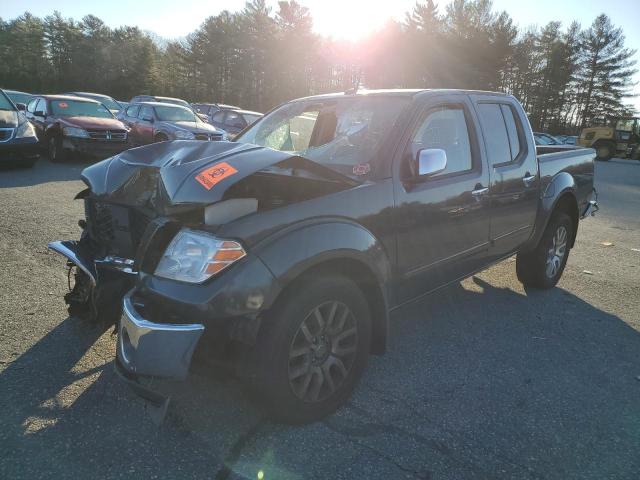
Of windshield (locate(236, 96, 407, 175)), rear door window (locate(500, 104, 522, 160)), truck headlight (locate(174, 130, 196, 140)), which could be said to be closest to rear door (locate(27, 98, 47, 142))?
truck headlight (locate(174, 130, 196, 140))

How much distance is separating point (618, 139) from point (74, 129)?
115ft

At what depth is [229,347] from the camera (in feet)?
7.22

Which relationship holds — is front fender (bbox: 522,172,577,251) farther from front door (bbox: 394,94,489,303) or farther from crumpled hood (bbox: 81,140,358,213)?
crumpled hood (bbox: 81,140,358,213)

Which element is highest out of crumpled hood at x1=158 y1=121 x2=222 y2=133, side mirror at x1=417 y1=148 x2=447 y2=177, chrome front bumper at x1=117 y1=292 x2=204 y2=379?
side mirror at x1=417 y1=148 x2=447 y2=177

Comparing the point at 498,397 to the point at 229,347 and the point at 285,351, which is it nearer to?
the point at 285,351

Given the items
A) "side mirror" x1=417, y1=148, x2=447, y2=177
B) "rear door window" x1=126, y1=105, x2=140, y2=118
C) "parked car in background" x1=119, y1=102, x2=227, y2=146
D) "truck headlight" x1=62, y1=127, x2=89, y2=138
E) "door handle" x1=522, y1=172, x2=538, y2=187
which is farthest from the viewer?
"rear door window" x1=126, y1=105, x2=140, y2=118

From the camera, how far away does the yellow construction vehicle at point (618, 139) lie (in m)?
32.8

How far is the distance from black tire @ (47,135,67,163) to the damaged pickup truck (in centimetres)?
1009

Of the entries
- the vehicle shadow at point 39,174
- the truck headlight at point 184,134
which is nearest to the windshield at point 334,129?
the vehicle shadow at point 39,174

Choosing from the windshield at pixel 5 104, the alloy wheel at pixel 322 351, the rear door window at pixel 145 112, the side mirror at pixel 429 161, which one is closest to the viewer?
the alloy wheel at pixel 322 351

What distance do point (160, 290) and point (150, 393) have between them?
18.6 inches

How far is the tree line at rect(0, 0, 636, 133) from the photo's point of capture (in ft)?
164

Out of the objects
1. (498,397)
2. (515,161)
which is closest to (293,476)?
(498,397)

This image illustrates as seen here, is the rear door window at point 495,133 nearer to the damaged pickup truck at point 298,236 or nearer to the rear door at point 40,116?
the damaged pickup truck at point 298,236
